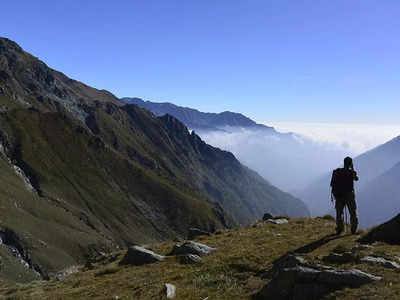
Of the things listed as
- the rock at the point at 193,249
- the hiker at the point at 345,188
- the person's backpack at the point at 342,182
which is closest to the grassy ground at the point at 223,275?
the rock at the point at 193,249

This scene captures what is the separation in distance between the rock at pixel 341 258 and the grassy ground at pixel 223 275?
549 millimetres

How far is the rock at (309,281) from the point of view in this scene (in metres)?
16.9

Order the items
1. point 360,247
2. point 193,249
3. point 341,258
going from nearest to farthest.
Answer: point 341,258 < point 360,247 < point 193,249

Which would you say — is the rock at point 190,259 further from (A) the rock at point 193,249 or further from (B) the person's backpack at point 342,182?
(B) the person's backpack at point 342,182

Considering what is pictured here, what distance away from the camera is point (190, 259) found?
25266mm

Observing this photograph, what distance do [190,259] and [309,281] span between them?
919cm

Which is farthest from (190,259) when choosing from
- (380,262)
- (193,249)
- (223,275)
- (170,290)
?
(380,262)

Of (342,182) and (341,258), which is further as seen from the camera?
(342,182)

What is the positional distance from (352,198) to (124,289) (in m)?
14.8

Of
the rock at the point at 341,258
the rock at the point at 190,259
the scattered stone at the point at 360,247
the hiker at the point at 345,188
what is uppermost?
the hiker at the point at 345,188

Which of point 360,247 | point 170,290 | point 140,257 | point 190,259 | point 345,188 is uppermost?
point 345,188

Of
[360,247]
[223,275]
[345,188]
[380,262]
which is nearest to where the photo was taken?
[380,262]

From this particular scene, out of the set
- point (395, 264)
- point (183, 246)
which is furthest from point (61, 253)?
point (395, 264)

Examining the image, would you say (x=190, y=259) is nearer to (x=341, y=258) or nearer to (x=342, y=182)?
(x=341, y=258)
